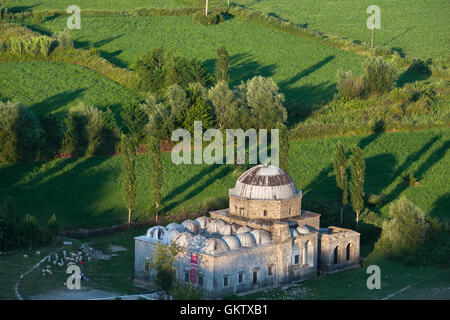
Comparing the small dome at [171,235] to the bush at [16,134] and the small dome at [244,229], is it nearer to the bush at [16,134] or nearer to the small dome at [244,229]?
the small dome at [244,229]

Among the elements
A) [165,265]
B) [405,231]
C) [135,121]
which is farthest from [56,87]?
[165,265]

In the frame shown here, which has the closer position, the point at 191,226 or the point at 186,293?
the point at 186,293

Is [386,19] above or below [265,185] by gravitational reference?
above

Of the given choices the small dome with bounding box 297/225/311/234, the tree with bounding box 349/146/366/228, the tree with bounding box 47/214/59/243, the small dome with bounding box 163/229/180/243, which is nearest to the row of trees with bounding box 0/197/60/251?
the tree with bounding box 47/214/59/243

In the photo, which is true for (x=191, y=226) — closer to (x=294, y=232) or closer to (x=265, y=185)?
(x=265, y=185)

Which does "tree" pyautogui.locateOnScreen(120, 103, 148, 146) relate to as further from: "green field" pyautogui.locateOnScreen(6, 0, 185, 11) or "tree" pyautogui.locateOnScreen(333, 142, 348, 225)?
"green field" pyautogui.locateOnScreen(6, 0, 185, 11)

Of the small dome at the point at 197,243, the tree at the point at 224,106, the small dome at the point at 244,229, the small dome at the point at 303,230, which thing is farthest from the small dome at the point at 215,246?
the tree at the point at 224,106
